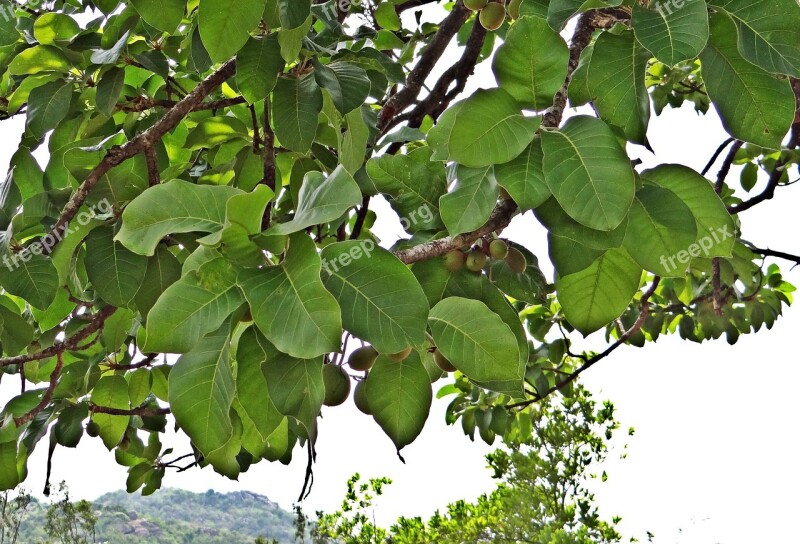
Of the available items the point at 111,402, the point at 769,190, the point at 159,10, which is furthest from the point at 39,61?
the point at 769,190

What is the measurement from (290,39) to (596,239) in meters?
0.49

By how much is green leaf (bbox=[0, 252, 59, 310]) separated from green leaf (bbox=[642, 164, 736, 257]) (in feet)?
2.64

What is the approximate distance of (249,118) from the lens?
54.7 inches

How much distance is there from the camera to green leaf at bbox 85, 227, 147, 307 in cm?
96

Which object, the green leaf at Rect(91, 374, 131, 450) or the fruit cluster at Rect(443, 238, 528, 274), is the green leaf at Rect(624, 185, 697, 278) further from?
the green leaf at Rect(91, 374, 131, 450)

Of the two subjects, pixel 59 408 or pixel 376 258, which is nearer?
pixel 376 258

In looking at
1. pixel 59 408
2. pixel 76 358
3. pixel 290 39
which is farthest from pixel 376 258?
pixel 76 358

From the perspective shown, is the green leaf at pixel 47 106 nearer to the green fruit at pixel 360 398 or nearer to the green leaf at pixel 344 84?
the green leaf at pixel 344 84

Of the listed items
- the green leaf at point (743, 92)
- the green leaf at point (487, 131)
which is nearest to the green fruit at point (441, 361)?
the green leaf at point (487, 131)

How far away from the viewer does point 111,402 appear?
1504 millimetres

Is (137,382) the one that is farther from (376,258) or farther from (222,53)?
(376,258)

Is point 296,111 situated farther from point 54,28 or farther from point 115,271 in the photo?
point 54,28

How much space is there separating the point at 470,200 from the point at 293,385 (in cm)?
22

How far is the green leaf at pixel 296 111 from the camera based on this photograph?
100 cm
